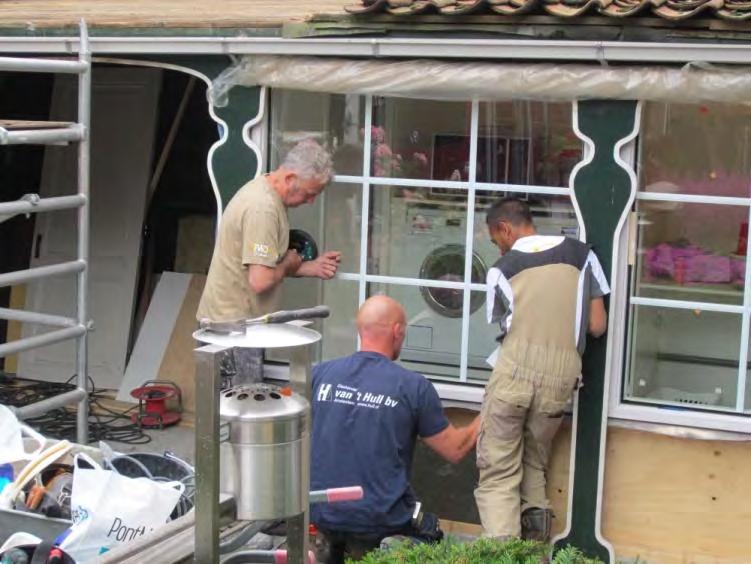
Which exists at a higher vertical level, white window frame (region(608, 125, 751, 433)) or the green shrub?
white window frame (region(608, 125, 751, 433))

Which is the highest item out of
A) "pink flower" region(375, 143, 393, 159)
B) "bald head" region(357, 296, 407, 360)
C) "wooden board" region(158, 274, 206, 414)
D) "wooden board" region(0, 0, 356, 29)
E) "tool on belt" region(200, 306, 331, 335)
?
"wooden board" region(0, 0, 356, 29)

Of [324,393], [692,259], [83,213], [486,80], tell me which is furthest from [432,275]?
[83,213]

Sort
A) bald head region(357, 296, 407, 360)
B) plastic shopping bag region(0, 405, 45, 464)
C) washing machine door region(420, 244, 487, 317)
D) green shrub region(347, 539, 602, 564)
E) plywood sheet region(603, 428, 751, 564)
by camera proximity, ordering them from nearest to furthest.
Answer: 1. green shrub region(347, 539, 602, 564)
2. plastic shopping bag region(0, 405, 45, 464)
3. bald head region(357, 296, 407, 360)
4. plywood sheet region(603, 428, 751, 564)
5. washing machine door region(420, 244, 487, 317)

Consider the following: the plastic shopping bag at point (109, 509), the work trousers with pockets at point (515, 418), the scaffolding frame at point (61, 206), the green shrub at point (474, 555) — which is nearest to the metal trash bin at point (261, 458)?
the green shrub at point (474, 555)

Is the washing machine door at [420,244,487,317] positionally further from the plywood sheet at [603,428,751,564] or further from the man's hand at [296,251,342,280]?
the plywood sheet at [603,428,751,564]

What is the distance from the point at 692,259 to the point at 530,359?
3.47ft

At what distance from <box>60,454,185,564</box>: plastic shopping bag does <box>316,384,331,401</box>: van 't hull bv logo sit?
0.78 m

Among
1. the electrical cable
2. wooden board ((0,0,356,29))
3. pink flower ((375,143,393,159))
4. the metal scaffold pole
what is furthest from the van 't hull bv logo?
the electrical cable

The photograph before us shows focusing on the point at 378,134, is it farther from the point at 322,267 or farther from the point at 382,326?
the point at 382,326

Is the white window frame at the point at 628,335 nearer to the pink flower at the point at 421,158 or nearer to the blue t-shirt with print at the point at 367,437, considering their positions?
the pink flower at the point at 421,158

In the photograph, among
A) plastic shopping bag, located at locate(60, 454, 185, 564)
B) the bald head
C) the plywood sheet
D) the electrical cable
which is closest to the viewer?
plastic shopping bag, located at locate(60, 454, 185, 564)

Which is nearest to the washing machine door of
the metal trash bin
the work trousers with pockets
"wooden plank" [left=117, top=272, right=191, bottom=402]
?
the work trousers with pockets

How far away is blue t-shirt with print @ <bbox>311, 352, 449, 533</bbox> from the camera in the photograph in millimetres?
4266

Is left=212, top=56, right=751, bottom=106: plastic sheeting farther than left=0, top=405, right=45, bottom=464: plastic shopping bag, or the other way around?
left=212, top=56, right=751, bottom=106: plastic sheeting
